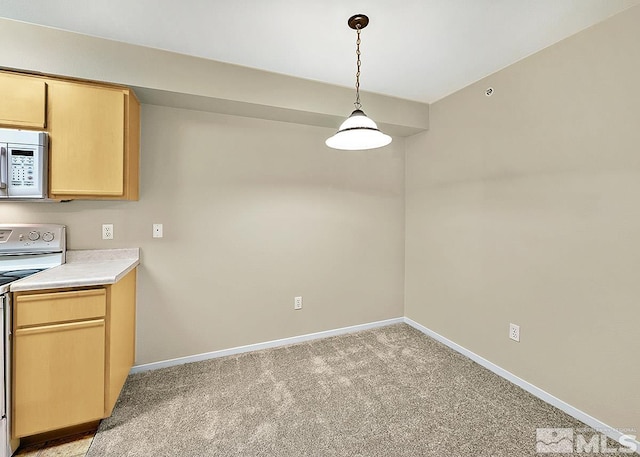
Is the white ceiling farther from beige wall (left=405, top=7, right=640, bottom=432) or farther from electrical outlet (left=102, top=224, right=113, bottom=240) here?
electrical outlet (left=102, top=224, right=113, bottom=240)

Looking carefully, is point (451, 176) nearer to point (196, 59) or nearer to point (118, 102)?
point (196, 59)

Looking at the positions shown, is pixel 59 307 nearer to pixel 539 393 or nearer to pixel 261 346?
pixel 261 346

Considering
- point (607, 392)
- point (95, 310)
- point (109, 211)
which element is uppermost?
point (109, 211)

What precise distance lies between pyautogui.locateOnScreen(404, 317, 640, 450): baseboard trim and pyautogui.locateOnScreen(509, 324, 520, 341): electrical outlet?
0.29 meters

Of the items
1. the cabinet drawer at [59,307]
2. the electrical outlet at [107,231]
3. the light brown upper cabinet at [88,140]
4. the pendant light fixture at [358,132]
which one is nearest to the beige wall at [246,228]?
the electrical outlet at [107,231]

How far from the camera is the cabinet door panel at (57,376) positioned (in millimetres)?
1587

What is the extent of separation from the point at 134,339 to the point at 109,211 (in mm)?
1062

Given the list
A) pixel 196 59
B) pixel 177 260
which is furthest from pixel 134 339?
pixel 196 59

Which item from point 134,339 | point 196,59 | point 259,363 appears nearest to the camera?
point 196,59

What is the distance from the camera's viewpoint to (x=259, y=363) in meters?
2.55

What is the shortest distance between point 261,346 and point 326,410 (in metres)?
1.06

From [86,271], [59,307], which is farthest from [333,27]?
[59,307]

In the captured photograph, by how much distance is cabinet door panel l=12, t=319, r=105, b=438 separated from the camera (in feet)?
5.21

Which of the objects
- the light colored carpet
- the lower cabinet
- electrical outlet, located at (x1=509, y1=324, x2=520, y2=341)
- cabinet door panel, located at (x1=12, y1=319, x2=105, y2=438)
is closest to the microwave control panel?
the lower cabinet
